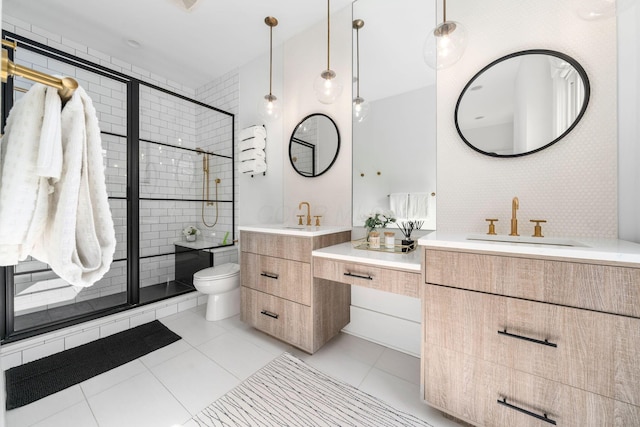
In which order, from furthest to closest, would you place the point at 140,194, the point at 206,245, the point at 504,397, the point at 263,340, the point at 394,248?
1. the point at 206,245
2. the point at 140,194
3. the point at 263,340
4. the point at 394,248
5. the point at 504,397

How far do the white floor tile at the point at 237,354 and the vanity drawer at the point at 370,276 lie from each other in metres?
0.76

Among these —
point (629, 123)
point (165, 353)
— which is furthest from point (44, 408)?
point (629, 123)

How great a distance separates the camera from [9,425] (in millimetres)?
1240

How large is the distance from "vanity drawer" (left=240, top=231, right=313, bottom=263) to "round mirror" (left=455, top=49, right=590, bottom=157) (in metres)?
1.30

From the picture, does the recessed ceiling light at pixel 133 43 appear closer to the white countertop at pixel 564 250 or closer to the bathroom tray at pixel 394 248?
the bathroom tray at pixel 394 248

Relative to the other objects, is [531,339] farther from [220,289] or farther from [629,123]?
[220,289]

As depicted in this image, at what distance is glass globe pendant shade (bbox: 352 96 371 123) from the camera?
6.76ft

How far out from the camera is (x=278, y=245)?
1913mm

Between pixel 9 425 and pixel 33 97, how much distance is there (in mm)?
1696

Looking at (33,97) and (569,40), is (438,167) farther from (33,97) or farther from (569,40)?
(33,97)

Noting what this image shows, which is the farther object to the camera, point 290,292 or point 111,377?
point 290,292

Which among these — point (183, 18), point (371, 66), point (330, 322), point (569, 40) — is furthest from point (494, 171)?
point (183, 18)

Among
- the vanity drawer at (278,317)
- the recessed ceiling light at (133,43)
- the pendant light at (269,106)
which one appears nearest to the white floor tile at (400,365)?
the vanity drawer at (278,317)

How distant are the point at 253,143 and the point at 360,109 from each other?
123 centimetres
